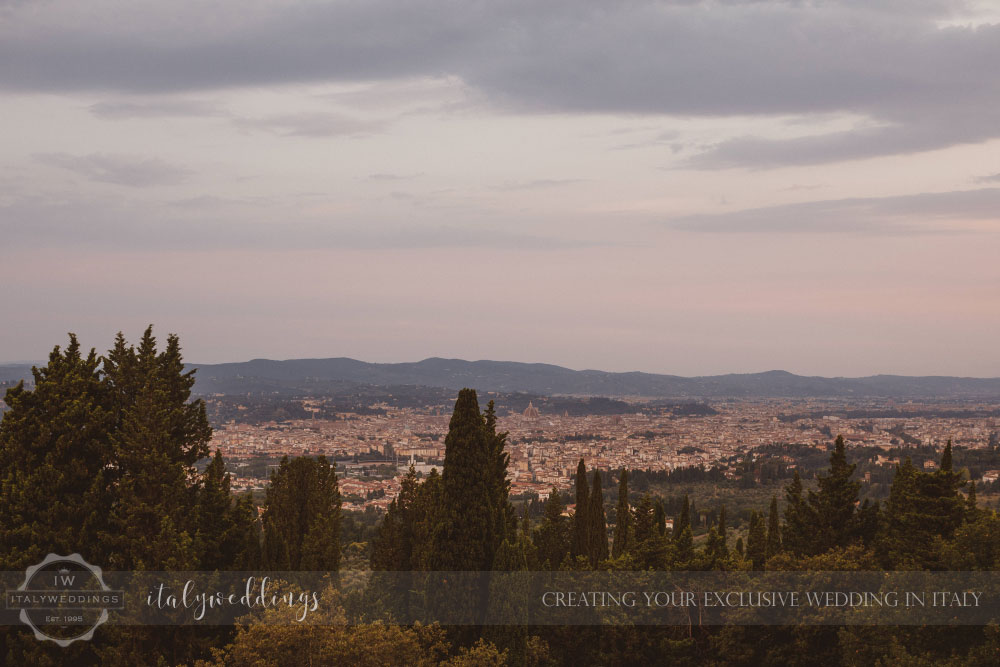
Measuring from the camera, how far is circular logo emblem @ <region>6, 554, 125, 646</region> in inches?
534

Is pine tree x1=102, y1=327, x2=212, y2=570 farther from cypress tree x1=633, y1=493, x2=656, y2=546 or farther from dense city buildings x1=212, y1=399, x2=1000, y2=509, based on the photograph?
dense city buildings x1=212, y1=399, x2=1000, y2=509

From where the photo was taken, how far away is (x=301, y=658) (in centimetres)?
1252

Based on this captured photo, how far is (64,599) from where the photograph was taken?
13773 mm

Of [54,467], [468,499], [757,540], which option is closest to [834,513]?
[757,540]

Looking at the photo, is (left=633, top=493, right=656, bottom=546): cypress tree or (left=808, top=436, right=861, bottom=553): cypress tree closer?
(left=808, top=436, right=861, bottom=553): cypress tree

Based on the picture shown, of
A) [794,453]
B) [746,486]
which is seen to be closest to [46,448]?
[746,486]

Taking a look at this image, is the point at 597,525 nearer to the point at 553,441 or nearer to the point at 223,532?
the point at 223,532

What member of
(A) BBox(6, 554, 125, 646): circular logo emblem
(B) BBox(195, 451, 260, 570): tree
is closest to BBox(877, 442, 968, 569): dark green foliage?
(B) BBox(195, 451, 260, 570): tree

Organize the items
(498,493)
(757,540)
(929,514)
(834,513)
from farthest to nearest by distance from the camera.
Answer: (757,540), (834,513), (929,514), (498,493)

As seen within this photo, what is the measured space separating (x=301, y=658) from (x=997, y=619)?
11.5 meters

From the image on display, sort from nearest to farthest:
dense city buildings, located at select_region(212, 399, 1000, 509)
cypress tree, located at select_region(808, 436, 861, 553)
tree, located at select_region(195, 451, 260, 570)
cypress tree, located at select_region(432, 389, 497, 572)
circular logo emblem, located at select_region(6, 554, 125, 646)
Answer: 1. circular logo emblem, located at select_region(6, 554, 125, 646)
2. tree, located at select_region(195, 451, 260, 570)
3. cypress tree, located at select_region(432, 389, 497, 572)
4. cypress tree, located at select_region(808, 436, 861, 553)
5. dense city buildings, located at select_region(212, 399, 1000, 509)

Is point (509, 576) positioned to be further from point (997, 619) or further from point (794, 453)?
point (794, 453)

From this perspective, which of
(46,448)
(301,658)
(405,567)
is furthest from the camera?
(405,567)

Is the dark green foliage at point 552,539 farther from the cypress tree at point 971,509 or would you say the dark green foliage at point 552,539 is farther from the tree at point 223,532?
the tree at point 223,532
